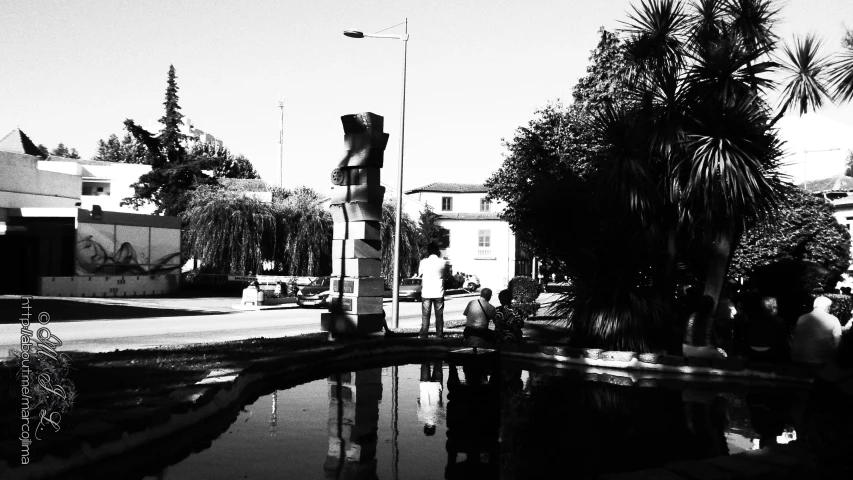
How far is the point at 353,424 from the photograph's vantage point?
7.57 m

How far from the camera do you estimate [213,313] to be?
27141mm

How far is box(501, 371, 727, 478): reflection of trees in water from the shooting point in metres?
6.21

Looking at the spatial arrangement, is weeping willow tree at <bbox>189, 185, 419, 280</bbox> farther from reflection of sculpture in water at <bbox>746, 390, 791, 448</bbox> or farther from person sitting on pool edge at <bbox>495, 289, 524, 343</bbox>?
reflection of sculpture in water at <bbox>746, 390, 791, 448</bbox>

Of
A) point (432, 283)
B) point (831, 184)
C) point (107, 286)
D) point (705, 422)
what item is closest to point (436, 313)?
point (432, 283)

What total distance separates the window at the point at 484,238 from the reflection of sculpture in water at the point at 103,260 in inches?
1485

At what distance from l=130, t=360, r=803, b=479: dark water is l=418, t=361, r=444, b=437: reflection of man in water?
0.8 inches

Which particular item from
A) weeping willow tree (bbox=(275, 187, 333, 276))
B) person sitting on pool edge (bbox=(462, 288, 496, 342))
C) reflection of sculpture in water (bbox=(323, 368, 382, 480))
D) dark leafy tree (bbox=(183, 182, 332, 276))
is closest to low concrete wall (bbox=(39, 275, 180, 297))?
dark leafy tree (bbox=(183, 182, 332, 276))

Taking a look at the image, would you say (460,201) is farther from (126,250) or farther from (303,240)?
(126,250)

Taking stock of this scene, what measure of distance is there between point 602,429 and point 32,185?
40.9m

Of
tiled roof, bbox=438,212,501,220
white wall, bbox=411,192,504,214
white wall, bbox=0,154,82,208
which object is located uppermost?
white wall, bbox=411,192,504,214

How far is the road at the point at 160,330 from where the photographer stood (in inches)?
600

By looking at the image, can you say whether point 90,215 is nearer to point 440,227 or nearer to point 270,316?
point 270,316

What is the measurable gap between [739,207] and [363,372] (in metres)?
7.65

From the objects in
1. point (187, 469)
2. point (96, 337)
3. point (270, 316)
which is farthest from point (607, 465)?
point (270, 316)
